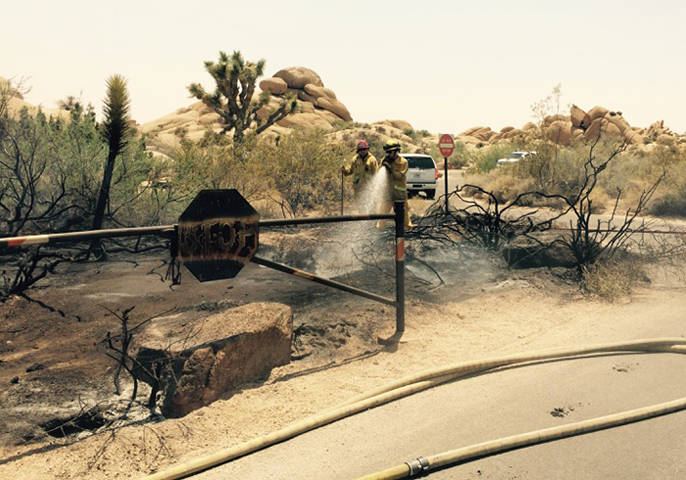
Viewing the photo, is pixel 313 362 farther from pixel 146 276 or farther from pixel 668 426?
pixel 146 276

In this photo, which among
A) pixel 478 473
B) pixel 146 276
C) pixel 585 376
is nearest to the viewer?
pixel 478 473

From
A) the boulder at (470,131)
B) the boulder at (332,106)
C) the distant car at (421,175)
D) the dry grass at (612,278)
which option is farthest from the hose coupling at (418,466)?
the boulder at (470,131)

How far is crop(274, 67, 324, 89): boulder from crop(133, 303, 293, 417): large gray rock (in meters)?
87.2

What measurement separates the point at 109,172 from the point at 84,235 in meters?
6.57

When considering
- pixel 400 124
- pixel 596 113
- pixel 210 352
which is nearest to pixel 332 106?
pixel 400 124

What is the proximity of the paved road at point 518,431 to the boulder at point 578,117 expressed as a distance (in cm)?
7818

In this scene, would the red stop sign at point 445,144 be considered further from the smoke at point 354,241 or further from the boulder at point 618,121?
the boulder at point 618,121

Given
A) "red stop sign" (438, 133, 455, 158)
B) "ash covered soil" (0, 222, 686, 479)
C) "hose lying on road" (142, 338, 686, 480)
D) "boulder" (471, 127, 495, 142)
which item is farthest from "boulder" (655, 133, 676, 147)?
"hose lying on road" (142, 338, 686, 480)

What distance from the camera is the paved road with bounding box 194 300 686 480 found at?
12.6ft

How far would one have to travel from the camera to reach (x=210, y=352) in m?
4.99

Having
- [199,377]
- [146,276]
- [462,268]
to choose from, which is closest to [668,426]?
[199,377]

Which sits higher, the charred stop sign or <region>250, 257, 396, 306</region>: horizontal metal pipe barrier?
the charred stop sign

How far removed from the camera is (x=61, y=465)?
155 inches

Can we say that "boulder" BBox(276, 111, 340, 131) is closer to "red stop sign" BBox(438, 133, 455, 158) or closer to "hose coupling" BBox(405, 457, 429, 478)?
"red stop sign" BBox(438, 133, 455, 158)
